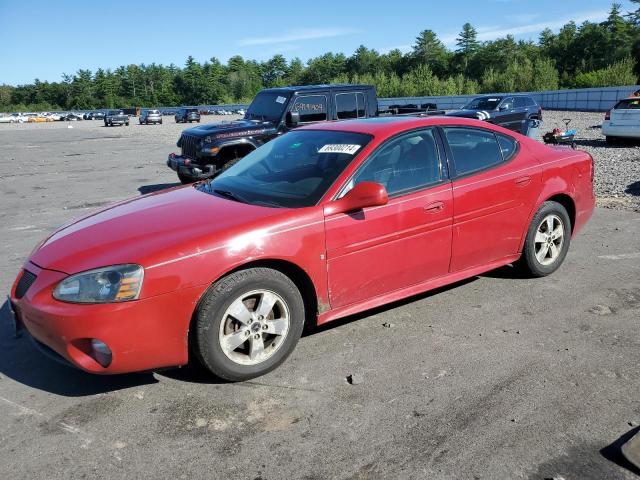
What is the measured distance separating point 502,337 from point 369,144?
5.55 feet

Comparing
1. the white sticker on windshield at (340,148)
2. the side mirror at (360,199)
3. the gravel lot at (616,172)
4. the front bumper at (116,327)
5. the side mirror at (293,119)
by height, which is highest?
the side mirror at (293,119)

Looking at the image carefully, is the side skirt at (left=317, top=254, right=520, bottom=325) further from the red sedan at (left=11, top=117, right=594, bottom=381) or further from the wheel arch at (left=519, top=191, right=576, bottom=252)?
the wheel arch at (left=519, top=191, right=576, bottom=252)

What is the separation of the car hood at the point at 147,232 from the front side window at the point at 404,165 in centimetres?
78

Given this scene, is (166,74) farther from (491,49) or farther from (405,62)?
(491,49)

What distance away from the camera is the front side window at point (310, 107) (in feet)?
34.0

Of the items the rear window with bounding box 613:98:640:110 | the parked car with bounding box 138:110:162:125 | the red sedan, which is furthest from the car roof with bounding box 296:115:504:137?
the parked car with bounding box 138:110:162:125

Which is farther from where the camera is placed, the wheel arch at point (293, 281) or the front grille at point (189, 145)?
the front grille at point (189, 145)

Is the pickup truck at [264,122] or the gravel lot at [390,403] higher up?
the pickup truck at [264,122]

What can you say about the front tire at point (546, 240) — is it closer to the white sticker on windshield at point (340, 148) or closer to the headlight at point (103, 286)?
the white sticker on windshield at point (340, 148)

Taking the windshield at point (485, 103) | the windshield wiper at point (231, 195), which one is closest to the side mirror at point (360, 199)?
the windshield wiper at point (231, 195)

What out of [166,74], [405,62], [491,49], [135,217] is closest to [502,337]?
[135,217]

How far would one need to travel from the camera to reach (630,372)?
11.1ft

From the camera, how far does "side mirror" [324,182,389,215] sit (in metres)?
3.60

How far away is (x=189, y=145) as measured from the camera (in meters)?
10.2
